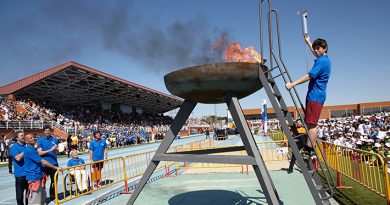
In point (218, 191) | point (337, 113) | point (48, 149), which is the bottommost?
point (218, 191)

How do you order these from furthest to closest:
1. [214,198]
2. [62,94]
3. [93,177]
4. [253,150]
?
[62,94] < [93,177] < [214,198] < [253,150]

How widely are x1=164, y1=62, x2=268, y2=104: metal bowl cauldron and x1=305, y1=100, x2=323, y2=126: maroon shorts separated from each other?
102cm

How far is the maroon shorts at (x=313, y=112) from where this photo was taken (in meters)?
4.54

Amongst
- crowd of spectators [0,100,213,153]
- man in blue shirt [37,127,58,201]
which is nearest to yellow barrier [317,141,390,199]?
man in blue shirt [37,127,58,201]

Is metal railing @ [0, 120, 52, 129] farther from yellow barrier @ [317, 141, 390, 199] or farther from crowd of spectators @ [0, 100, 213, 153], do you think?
yellow barrier @ [317, 141, 390, 199]

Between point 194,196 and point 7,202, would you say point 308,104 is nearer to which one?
point 194,196

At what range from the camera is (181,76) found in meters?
5.45

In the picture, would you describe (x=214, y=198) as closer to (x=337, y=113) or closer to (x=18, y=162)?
(x=18, y=162)

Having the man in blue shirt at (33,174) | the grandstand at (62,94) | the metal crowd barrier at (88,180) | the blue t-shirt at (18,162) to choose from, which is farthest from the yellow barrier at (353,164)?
the grandstand at (62,94)

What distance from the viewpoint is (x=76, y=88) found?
127 ft

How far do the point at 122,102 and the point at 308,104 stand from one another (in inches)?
1925

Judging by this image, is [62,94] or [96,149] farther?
[62,94]

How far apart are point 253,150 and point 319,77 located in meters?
1.54

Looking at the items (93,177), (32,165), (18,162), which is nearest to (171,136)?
(32,165)
